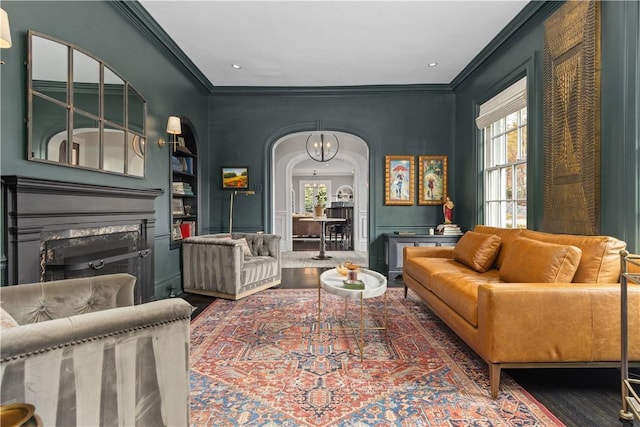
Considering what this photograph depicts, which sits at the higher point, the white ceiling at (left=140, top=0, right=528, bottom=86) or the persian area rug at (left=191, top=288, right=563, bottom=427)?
the white ceiling at (left=140, top=0, right=528, bottom=86)

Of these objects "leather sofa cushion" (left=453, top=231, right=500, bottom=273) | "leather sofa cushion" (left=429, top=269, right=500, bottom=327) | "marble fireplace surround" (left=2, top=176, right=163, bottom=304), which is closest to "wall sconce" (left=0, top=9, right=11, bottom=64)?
"marble fireplace surround" (left=2, top=176, right=163, bottom=304)

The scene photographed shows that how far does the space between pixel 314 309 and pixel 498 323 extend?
Answer: 195 centimetres

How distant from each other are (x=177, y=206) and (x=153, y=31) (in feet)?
7.00

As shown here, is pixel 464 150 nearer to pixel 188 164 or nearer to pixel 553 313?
pixel 553 313

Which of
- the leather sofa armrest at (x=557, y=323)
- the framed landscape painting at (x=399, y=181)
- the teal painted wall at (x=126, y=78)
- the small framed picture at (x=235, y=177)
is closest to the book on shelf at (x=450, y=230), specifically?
the framed landscape painting at (x=399, y=181)

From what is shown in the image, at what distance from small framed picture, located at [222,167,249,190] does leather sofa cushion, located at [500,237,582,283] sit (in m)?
4.07

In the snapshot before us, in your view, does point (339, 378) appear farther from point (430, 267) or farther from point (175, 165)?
point (175, 165)

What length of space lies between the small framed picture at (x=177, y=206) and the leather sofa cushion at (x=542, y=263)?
12.8 feet

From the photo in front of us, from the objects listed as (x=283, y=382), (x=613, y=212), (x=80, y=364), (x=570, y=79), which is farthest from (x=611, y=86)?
(x=80, y=364)

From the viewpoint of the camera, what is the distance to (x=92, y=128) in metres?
2.59

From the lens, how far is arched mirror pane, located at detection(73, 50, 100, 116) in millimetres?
2430

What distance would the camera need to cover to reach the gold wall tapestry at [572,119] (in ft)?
8.07

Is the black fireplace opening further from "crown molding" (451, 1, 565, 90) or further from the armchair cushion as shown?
"crown molding" (451, 1, 565, 90)

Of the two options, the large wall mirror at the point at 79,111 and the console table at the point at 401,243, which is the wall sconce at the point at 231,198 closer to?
the large wall mirror at the point at 79,111
